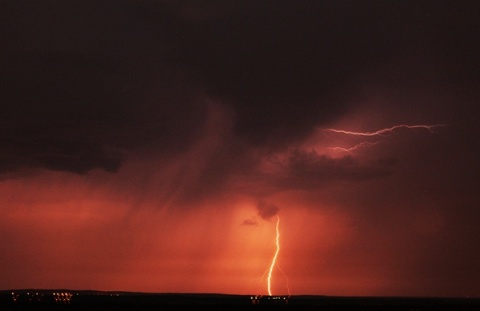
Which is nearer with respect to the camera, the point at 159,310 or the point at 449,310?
the point at 159,310

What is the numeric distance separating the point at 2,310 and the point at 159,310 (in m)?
17.1

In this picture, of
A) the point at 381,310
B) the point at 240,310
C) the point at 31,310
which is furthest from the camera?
the point at 381,310

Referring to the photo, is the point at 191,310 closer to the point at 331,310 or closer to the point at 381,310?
the point at 331,310

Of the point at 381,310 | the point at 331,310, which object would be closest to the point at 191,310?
the point at 331,310

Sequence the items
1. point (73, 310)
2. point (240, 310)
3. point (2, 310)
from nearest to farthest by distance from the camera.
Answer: point (2, 310) < point (73, 310) < point (240, 310)

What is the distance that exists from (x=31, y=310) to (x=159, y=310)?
1343cm

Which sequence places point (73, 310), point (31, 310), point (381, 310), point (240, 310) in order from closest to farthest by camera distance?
1. point (31, 310)
2. point (73, 310)
3. point (240, 310)
4. point (381, 310)

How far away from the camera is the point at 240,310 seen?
79312 mm

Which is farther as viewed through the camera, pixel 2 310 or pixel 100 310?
pixel 100 310

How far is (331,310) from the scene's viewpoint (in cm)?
7519

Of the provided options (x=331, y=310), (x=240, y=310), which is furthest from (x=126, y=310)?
(x=331, y=310)

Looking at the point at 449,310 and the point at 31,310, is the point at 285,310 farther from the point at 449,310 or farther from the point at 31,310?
the point at 31,310

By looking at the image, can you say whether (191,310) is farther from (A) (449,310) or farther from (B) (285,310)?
(A) (449,310)

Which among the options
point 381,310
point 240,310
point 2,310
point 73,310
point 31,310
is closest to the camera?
point 2,310
